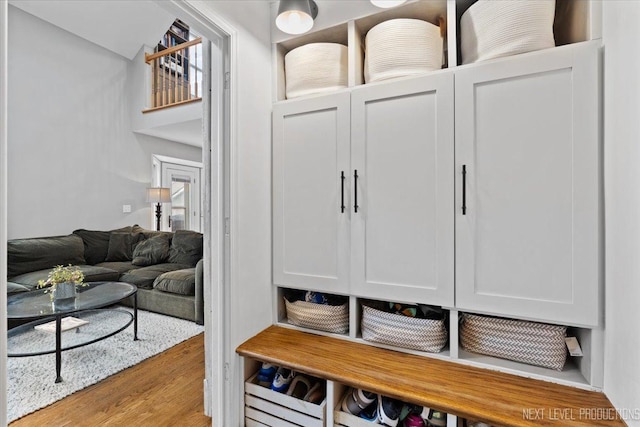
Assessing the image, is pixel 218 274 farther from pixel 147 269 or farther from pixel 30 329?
pixel 147 269

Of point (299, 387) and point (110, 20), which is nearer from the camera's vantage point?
point (299, 387)

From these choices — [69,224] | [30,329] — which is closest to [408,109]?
[30,329]

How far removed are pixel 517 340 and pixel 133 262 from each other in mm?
4101

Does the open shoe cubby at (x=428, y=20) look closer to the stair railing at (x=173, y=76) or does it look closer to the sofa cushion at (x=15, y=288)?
the stair railing at (x=173, y=76)

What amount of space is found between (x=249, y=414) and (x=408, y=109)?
1693mm

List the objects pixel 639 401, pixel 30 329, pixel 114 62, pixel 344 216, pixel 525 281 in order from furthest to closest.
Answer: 1. pixel 114 62
2. pixel 30 329
3. pixel 344 216
4. pixel 525 281
5. pixel 639 401

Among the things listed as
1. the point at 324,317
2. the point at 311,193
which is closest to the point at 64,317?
the point at 324,317

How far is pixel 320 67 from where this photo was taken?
1635 millimetres

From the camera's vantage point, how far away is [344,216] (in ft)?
5.17

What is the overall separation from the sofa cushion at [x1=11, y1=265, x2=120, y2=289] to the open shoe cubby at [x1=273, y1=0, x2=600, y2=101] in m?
3.04

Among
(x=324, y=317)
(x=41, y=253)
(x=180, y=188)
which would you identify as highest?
(x=180, y=188)

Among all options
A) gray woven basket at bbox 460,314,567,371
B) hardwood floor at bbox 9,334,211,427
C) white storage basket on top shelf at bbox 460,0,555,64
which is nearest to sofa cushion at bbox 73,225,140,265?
hardwood floor at bbox 9,334,211,427

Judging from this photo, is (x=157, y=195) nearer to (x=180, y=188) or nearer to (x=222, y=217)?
(x=180, y=188)

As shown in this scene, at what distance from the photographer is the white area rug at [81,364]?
1.80 metres
